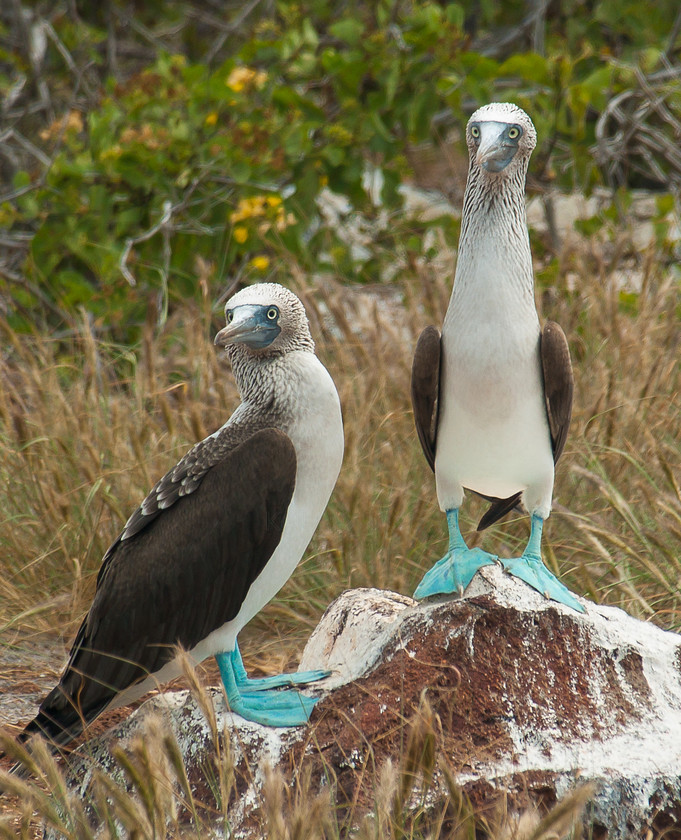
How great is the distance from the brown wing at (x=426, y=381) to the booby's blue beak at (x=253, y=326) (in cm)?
47

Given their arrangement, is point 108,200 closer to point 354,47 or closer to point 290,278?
point 290,278

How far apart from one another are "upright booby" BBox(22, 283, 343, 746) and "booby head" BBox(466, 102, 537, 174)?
0.71 meters

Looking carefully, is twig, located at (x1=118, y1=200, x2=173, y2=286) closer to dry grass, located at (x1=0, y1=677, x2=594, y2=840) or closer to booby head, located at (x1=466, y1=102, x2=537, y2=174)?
booby head, located at (x1=466, y1=102, x2=537, y2=174)

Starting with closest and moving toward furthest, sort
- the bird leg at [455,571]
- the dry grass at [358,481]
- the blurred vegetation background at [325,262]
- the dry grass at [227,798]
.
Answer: the dry grass at [227,798] < the bird leg at [455,571] < the dry grass at [358,481] < the blurred vegetation background at [325,262]

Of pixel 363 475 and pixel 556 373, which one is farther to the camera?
pixel 363 475

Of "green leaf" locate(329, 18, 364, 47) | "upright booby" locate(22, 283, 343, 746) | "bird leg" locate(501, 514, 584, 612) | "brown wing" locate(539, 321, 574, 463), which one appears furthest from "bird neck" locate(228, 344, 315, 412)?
"green leaf" locate(329, 18, 364, 47)

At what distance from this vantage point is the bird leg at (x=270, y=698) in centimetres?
309

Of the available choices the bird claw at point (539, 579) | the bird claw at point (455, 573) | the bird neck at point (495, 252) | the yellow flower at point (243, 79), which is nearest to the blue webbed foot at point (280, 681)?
the bird claw at point (455, 573)

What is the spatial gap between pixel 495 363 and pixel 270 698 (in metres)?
1.24

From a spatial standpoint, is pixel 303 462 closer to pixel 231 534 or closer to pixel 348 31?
pixel 231 534

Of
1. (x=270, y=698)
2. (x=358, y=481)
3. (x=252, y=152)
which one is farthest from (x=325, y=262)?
(x=270, y=698)

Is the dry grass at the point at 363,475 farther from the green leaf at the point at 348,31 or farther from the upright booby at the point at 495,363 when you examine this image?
the green leaf at the point at 348,31

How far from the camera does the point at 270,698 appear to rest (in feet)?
10.5

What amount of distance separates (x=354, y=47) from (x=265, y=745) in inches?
224
